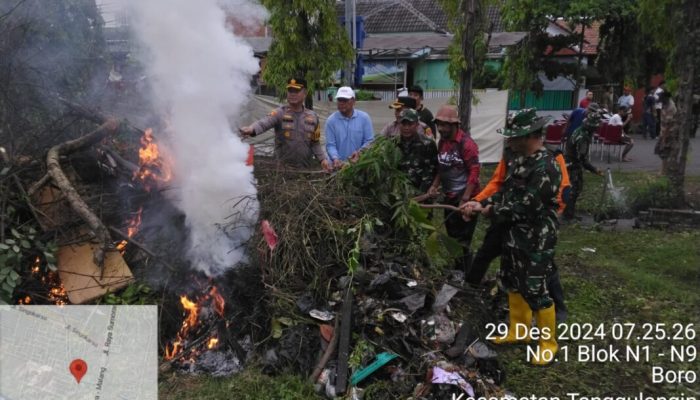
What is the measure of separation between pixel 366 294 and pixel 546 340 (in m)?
1.43

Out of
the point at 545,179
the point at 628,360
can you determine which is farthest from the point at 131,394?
the point at 628,360

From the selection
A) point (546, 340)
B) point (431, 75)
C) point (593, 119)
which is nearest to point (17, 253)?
point (546, 340)

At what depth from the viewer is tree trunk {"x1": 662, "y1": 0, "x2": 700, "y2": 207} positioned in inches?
306

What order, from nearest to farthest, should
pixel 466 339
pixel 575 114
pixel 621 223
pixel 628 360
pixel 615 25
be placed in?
pixel 466 339 → pixel 628 360 → pixel 621 223 → pixel 575 114 → pixel 615 25

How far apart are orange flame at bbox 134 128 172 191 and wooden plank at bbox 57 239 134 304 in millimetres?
760

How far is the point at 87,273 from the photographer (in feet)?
Result: 13.8

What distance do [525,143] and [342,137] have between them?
2376 millimetres

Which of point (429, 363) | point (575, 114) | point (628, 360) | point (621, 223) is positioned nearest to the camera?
point (429, 363)

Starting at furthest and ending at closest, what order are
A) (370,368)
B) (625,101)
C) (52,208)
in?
1. (625,101)
2. (52,208)
3. (370,368)

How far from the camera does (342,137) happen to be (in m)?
5.83

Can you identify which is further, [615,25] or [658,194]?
[615,25]

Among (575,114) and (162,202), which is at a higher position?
(575,114)

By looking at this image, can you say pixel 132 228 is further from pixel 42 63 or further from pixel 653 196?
pixel 653 196

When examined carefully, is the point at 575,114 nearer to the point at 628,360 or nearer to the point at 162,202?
the point at 628,360
